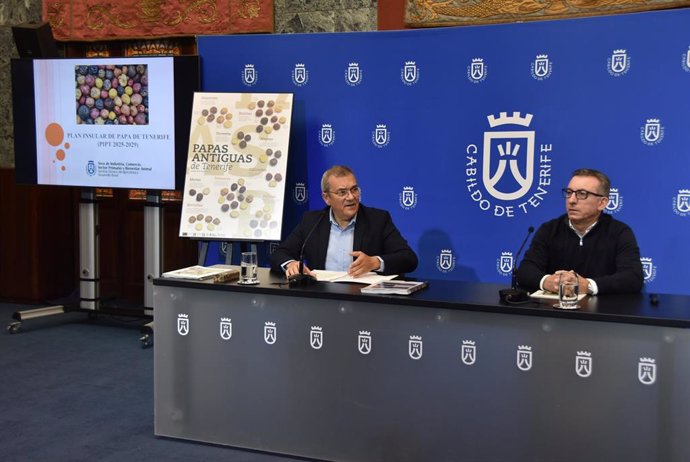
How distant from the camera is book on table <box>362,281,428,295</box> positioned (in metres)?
3.08

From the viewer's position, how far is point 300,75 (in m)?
5.07

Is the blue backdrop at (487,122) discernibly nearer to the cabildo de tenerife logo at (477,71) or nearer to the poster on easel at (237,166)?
the cabildo de tenerife logo at (477,71)

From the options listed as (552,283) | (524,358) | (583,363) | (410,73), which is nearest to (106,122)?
(410,73)

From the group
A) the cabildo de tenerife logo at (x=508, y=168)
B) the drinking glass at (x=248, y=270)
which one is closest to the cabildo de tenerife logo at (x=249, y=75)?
the cabildo de tenerife logo at (x=508, y=168)

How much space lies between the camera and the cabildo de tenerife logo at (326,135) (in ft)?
16.4

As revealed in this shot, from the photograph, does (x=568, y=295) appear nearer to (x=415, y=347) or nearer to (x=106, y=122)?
(x=415, y=347)

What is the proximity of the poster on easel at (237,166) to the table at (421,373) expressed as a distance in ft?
4.43

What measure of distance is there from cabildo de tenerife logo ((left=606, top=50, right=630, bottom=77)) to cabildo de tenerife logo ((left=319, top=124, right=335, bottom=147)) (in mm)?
1707

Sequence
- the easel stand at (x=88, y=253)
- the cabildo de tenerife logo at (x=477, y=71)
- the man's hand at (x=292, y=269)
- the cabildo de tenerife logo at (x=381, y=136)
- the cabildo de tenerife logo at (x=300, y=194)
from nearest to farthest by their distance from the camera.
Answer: the man's hand at (x=292, y=269) → the cabildo de tenerife logo at (x=477, y=71) → the cabildo de tenerife logo at (x=381, y=136) → the cabildo de tenerife logo at (x=300, y=194) → the easel stand at (x=88, y=253)

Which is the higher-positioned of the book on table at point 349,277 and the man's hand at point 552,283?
the man's hand at point 552,283

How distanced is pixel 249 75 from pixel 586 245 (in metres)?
2.66

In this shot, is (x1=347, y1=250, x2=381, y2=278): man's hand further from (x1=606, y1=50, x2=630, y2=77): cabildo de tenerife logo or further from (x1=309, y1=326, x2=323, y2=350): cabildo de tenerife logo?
(x1=606, y1=50, x2=630, y2=77): cabildo de tenerife logo

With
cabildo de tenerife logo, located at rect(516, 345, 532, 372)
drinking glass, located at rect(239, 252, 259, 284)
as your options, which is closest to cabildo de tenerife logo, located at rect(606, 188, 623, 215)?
cabildo de tenerife logo, located at rect(516, 345, 532, 372)

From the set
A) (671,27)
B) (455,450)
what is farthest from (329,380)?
(671,27)
